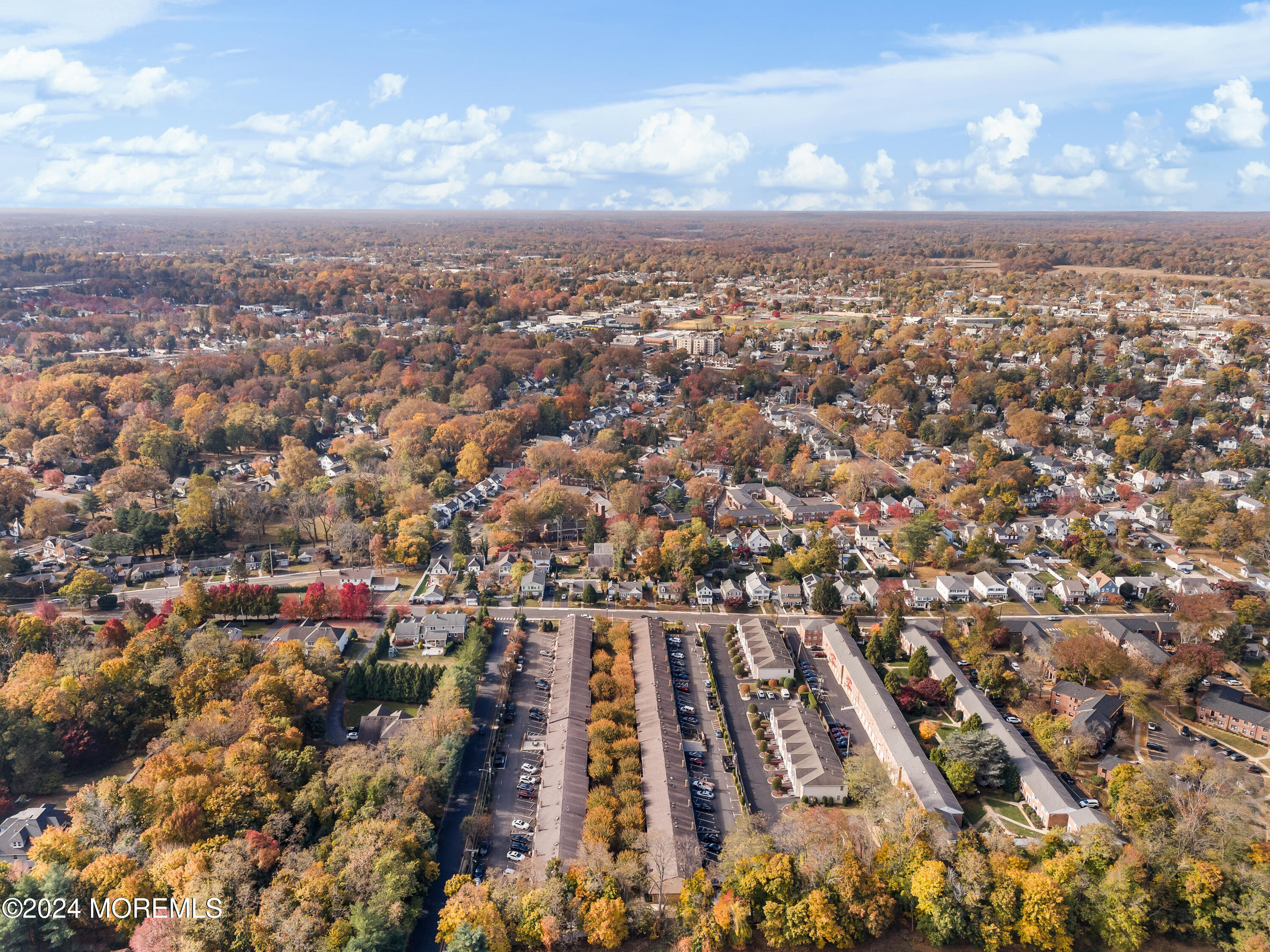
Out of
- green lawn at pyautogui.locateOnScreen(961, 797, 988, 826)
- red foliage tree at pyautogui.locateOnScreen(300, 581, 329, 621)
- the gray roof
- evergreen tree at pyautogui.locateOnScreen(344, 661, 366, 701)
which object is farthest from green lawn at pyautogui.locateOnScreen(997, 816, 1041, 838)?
red foliage tree at pyautogui.locateOnScreen(300, 581, 329, 621)

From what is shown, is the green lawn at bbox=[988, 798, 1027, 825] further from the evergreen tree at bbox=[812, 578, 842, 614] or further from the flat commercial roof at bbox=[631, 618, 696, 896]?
the evergreen tree at bbox=[812, 578, 842, 614]

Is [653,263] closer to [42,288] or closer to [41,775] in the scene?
[42,288]

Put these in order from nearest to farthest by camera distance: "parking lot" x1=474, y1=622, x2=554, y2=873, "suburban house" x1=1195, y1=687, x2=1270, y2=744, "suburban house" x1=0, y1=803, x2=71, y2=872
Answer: "suburban house" x1=0, y1=803, x2=71, y2=872
"parking lot" x1=474, y1=622, x2=554, y2=873
"suburban house" x1=1195, y1=687, x2=1270, y2=744

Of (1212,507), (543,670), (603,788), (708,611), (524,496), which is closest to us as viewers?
(603,788)

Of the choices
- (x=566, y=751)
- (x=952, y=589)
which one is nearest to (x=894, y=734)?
(x=566, y=751)

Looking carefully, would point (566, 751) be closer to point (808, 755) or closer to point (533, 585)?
point (808, 755)

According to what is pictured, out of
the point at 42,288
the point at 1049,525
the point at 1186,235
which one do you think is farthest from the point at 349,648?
the point at 1186,235
